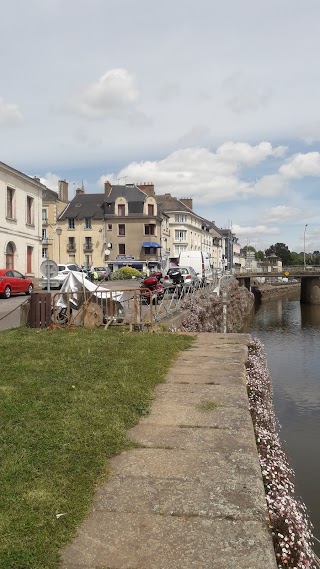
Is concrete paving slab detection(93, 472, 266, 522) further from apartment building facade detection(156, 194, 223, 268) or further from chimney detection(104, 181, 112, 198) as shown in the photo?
apartment building facade detection(156, 194, 223, 268)

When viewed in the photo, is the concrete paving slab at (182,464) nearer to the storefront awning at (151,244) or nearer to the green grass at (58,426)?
the green grass at (58,426)

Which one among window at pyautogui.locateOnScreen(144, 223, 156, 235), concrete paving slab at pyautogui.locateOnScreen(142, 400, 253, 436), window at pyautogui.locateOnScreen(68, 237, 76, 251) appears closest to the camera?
concrete paving slab at pyautogui.locateOnScreen(142, 400, 253, 436)

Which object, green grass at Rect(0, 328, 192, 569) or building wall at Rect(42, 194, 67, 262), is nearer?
green grass at Rect(0, 328, 192, 569)

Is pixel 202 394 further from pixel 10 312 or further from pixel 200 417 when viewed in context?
pixel 10 312

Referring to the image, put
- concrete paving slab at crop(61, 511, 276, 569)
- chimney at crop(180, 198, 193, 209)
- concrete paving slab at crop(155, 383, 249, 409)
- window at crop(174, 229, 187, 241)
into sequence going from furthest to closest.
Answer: chimney at crop(180, 198, 193, 209) < window at crop(174, 229, 187, 241) < concrete paving slab at crop(155, 383, 249, 409) < concrete paving slab at crop(61, 511, 276, 569)

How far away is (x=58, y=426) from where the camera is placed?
16.3 feet

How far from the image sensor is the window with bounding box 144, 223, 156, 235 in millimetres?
60316

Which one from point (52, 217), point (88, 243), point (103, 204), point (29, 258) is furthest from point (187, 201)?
point (29, 258)

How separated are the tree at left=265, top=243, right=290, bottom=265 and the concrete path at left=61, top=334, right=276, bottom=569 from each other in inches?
6436

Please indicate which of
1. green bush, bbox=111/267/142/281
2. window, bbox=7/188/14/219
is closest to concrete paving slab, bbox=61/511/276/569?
window, bbox=7/188/14/219

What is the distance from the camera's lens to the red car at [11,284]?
72.5ft

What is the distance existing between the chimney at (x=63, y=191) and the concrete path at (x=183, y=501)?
60391 mm

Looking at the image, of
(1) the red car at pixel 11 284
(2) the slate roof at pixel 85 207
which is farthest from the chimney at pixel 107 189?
(1) the red car at pixel 11 284

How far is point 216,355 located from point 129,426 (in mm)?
4923
